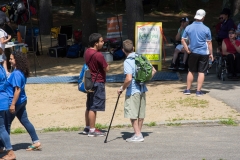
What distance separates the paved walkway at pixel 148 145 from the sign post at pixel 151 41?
18.7 feet

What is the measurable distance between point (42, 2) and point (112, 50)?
855 centimetres

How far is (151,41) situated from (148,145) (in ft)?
23.4

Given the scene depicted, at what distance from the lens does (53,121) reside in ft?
31.9

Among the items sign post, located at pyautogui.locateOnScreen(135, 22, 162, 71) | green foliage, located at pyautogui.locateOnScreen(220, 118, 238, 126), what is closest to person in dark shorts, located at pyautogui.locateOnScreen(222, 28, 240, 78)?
sign post, located at pyautogui.locateOnScreen(135, 22, 162, 71)

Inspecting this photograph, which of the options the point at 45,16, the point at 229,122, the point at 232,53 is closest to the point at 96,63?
the point at 229,122

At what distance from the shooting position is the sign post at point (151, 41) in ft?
47.0

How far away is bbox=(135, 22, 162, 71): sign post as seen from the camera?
1433 cm

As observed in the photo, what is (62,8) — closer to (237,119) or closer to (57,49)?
(57,49)

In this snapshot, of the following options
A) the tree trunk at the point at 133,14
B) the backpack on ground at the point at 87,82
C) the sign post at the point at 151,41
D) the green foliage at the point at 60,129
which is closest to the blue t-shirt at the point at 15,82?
the backpack on ground at the point at 87,82

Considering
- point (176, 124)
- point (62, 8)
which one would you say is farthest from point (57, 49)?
point (62, 8)

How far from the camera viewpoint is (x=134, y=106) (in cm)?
757

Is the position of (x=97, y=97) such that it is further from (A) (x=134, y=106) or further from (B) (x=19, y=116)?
(B) (x=19, y=116)

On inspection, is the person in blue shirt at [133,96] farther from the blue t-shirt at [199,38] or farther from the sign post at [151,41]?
the sign post at [151,41]

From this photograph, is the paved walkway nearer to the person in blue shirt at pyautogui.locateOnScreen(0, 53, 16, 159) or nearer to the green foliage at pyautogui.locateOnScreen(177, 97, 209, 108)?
the person in blue shirt at pyautogui.locateOnScreen(0, 53, 16, 159)
